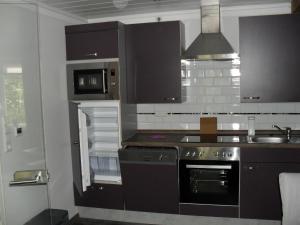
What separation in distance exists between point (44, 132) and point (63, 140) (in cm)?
38

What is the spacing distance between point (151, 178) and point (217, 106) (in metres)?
1.17

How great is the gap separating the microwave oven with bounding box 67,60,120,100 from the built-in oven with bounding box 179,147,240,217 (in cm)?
98

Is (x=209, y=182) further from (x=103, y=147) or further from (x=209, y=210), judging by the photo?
(x=103, y=147)

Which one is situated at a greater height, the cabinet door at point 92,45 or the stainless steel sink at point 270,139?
the cabinet door at point 92,45

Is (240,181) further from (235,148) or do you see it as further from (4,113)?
(4,113)

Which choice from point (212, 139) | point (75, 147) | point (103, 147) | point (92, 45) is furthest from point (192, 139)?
point (92, 45)

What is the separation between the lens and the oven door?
10.0 ft

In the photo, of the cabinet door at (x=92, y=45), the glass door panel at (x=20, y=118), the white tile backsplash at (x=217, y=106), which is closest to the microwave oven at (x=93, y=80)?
the cabinet door at (x=92, y=45)

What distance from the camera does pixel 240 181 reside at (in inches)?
120

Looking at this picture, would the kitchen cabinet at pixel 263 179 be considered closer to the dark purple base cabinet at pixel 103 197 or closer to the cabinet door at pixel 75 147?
the dark purple base cabinet at pixel 103 197

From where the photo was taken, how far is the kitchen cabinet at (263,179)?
116 inches

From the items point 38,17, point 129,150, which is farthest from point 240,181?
point 38,17

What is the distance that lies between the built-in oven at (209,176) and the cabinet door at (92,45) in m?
1.28

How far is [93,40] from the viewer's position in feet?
10.8
